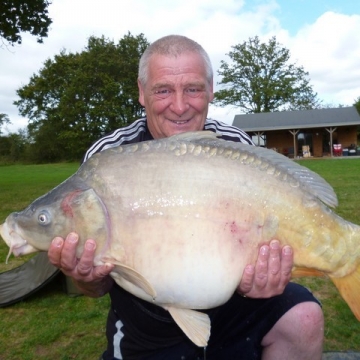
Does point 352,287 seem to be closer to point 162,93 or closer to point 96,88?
point 162,93

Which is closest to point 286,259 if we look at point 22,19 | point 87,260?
point 87,260

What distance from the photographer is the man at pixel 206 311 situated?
6.42ft

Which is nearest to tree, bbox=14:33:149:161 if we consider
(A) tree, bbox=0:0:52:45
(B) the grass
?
(A) tree, bbox=0:0:52:45

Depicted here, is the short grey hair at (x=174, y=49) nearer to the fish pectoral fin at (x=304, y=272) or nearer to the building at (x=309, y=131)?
the fish pectoral fin at (x=304, y=272)

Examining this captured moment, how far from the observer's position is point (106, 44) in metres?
32.1

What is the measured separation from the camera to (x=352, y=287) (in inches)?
64.6

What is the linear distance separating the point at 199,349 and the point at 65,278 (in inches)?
90.1

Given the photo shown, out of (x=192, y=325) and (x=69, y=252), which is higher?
(x=69, y=252)

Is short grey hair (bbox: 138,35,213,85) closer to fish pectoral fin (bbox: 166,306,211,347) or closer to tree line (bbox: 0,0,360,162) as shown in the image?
fish pectoral fin (bbox: 166,306,211,347)

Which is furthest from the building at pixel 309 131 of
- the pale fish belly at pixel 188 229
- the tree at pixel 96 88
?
the pale fish belly at pixel 188 229

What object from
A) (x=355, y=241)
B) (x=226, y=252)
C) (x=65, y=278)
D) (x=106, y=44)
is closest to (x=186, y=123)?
(x=226, y=252)

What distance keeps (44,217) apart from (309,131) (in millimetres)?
27377

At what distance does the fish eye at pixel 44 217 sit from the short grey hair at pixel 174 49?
0.99 meters

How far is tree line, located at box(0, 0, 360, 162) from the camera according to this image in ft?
101
